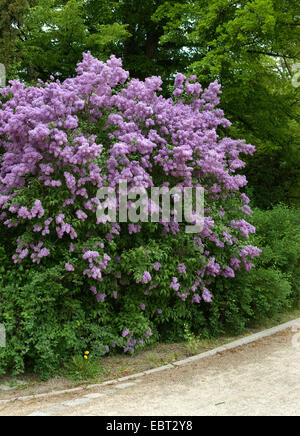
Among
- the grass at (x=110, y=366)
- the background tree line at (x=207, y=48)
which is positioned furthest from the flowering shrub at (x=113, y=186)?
the background tree line at (x=207, y=48)

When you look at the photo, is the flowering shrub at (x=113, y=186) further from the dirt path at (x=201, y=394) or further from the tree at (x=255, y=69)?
the tree at (x=255, y=69)

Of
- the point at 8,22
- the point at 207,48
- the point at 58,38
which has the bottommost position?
the point at 8,22

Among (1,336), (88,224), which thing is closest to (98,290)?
(88,224)

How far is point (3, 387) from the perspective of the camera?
5309mm

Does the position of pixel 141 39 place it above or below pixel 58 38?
above

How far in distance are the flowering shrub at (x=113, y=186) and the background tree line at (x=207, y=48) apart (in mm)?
4516

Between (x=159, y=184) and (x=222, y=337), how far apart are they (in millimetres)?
2322

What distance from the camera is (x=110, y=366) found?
19.5 ft

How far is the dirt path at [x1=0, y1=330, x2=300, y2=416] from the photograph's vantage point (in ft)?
15.0

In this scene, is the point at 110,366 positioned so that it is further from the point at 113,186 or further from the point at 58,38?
the point at 58,38

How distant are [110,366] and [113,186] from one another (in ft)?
6.70

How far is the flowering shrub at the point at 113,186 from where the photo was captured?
5.79 meters

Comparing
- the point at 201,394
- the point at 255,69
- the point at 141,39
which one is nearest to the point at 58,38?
the point at 141,39
